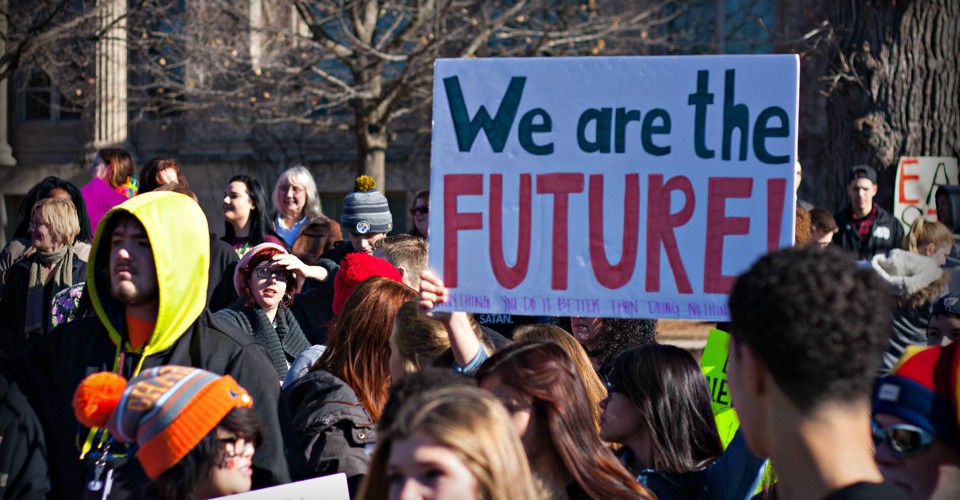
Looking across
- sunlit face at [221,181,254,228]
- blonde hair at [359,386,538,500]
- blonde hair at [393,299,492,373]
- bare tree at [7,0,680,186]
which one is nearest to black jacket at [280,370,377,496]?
blonde hair at [393,299,492,373]

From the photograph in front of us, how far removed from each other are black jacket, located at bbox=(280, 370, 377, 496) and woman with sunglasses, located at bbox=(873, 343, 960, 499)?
1.68 m

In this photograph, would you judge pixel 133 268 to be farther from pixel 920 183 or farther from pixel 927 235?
pixel 920 183

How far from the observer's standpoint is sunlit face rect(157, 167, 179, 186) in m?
7.10

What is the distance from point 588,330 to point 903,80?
5941 mm

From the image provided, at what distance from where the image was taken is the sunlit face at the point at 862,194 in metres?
8.81

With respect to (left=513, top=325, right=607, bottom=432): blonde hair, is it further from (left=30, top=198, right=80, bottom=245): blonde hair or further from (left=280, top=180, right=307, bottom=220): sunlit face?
(left=280, top=180, right=307, bottom=220): sunlit face

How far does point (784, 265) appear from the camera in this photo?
214cm

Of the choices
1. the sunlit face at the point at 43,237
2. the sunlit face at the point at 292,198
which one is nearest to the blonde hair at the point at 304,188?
the sunlit face at the point at 292,198

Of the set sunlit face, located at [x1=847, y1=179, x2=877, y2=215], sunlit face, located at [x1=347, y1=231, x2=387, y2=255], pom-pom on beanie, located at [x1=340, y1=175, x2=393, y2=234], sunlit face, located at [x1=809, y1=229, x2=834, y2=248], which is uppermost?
sunlit face, located at [x1=847, y1=179, x2=877, y2=215]

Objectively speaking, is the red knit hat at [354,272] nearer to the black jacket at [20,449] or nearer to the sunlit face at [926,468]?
the black jacket at [20,449]

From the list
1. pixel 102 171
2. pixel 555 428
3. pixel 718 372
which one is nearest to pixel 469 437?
pixel 555 428

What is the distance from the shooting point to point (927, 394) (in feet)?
8.15

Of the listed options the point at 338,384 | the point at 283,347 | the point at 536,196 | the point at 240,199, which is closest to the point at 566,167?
the point at 536,196

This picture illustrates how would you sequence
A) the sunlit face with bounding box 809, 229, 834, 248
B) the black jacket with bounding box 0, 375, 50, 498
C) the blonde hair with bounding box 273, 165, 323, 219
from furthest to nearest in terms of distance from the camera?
1. the blonde hair with bounding box 273, 165, 323, 219
2. the sunlit face with bounding box 809, 229, 834, 248
3. the black jacket with bounding box 0, 375, 50, 498
